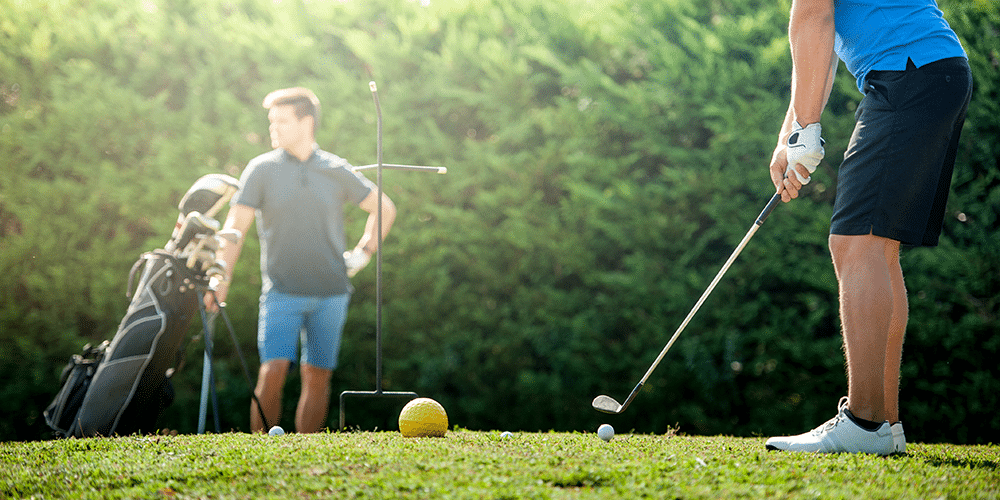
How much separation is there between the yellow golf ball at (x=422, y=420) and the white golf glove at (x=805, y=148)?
175cm

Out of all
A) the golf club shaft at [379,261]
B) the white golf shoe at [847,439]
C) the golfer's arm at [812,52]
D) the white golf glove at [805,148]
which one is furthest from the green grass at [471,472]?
the golfer's arm at [812,52]

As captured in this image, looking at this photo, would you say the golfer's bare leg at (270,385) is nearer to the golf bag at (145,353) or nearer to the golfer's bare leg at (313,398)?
the golfer's bare leg at (313,398)

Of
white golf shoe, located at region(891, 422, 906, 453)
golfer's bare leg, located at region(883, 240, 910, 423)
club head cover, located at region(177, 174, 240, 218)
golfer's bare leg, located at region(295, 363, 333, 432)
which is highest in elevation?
club head cover, located at region(177, 174, 240, 218)

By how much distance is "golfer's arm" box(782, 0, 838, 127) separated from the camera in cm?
273

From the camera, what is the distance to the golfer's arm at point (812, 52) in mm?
2730

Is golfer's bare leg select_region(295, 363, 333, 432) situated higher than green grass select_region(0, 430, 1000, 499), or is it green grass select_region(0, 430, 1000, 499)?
green grass select_region(0, 430, 1000, 499)

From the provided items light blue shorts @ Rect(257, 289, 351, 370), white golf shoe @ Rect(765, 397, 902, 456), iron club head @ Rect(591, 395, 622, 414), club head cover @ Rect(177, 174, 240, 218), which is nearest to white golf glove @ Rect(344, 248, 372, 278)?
light blue shorts @ Rect(257, 289, 351, 370)

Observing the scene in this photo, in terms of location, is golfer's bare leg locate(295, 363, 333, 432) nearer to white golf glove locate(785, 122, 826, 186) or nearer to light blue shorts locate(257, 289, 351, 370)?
light blue shorts locate(257, 289, 351, 370)

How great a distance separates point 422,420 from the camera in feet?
10.8

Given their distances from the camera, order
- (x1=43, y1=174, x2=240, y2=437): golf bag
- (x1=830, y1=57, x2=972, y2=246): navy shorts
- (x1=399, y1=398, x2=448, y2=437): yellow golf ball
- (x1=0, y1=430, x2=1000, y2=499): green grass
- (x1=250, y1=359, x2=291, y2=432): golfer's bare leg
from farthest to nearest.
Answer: (x1=250, y1=359, x2=291, y2=432): golfer's bare leg < (x1=43, y1=174, x2=240, y2=437): golf bag < (x1=399, y1=398, x2=448, y2=437): yellow golf ball < (x1=830, y1=57, x2=972, y2=246): navy shorts < (x1=0, y1=430, x2=1000, y2=499): green grass

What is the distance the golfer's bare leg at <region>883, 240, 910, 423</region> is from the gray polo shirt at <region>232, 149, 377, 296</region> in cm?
289

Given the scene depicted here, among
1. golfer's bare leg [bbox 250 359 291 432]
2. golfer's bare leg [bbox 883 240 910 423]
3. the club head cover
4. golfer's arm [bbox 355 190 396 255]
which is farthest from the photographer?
golfer's arm [bbox 355 190 396 255]

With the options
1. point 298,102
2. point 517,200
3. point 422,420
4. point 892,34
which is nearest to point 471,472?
point 422,420

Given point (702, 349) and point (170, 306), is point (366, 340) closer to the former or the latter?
point (170, 306)
